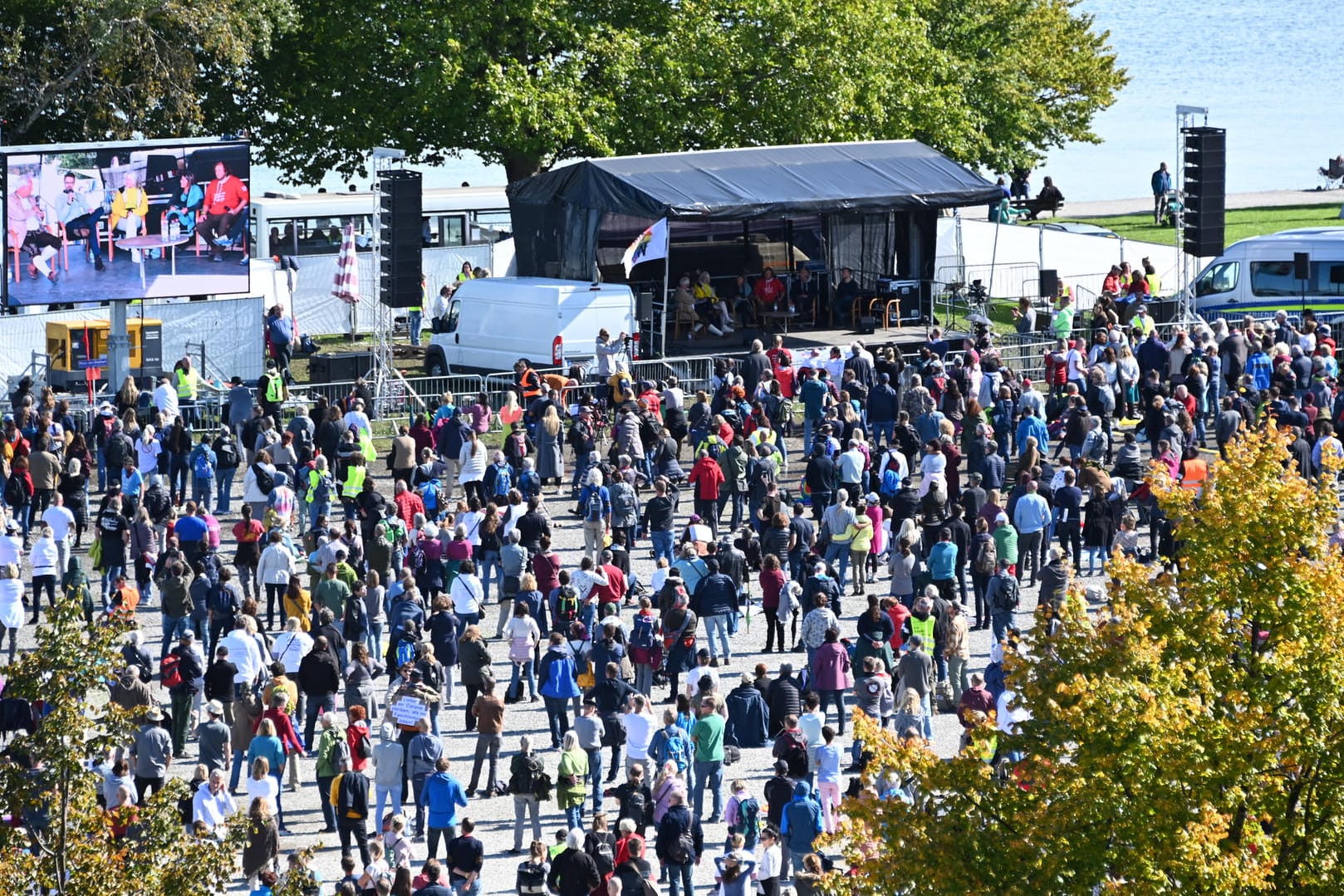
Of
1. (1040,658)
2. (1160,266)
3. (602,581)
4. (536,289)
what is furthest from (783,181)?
(1040,658)

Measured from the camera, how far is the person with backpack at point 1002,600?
2070 cm

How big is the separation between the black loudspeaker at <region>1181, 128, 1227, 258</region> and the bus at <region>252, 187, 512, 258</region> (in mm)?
14817

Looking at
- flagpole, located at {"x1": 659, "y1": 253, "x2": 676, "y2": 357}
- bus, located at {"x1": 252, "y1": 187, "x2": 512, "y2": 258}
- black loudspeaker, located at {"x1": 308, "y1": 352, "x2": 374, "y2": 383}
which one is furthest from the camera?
bus, located at {"x1": 252, "y1": 187, "x2": 512, "y2": 258}

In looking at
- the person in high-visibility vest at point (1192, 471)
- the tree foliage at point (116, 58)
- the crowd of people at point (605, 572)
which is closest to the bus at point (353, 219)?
the tree foliage at point (116, 58)

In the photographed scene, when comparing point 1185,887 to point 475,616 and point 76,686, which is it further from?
point 475,616

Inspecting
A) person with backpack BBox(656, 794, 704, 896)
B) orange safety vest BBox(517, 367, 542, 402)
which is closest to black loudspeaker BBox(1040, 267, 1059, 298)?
orange safety vest BBox(517, 367, 542, 402)

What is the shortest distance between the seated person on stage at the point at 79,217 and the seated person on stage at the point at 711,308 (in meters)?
10.5

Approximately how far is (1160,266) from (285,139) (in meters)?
18.8

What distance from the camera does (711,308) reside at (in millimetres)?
37406

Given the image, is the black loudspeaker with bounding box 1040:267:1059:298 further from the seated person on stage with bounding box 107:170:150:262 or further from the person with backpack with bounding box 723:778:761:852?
the person with backpack with bounding box 723:778:761:852

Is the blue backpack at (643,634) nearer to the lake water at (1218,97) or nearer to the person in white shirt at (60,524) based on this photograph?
the person in white shirt at (60,524)

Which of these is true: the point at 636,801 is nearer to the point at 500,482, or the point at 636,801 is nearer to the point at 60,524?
the point at 60,524

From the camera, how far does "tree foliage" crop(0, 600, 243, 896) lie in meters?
11.9

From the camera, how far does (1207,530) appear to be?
13594 mm
